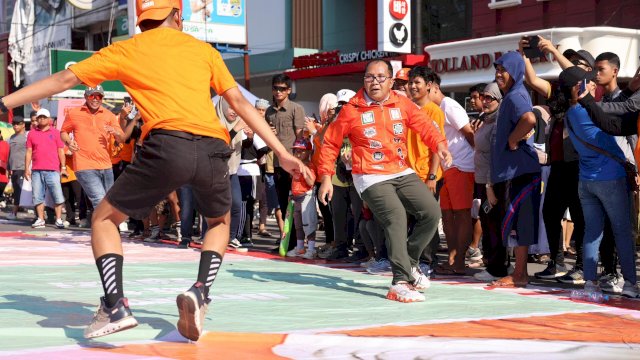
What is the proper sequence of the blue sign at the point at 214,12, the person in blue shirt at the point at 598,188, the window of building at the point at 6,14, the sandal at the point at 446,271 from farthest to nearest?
the window of building at the point at 6,14
the blue sign at the point at 214,12
the sandal at the point at 446,271
the person in blue shirt at the point at 598,188

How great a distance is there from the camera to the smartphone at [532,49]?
8.55 meters

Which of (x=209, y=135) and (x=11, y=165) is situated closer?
(x=209, y=135)

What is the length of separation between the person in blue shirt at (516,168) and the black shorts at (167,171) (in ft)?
11.8

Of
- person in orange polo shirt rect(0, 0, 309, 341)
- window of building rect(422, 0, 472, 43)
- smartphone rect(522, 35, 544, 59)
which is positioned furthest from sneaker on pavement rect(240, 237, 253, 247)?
window of building rect(422, 0, 472, 43)

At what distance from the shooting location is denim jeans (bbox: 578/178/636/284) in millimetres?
7695

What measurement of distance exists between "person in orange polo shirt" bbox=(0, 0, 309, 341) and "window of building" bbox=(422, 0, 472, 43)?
22297 mm

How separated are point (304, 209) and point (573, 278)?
342 centimetres

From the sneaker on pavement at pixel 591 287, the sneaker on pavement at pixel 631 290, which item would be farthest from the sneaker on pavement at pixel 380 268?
the sneaker on pavement at pixel 631 290

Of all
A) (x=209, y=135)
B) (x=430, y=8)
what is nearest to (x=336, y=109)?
(x=209, y=135)

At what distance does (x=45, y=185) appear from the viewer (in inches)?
663

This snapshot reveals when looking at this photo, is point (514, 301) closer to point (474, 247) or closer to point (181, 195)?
point (474, 247)

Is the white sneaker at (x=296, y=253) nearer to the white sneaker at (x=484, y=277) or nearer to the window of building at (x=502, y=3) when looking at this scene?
the white sneaker at (x=484, y=277)

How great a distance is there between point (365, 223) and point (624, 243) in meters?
3.25

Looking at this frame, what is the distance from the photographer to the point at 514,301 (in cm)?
761
